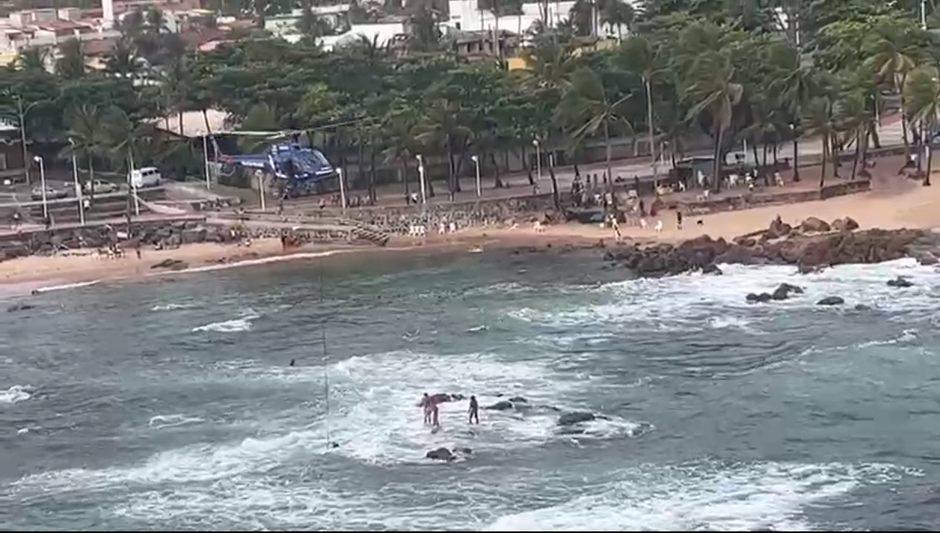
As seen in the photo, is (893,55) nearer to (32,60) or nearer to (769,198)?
(769,198)

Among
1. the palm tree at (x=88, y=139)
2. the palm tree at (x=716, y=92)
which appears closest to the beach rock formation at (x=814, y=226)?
the palm tree at (x=716, y=92)

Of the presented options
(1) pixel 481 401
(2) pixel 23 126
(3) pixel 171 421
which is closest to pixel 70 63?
(2) pixel 23 126

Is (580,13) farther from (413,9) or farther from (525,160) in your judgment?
(525,160)

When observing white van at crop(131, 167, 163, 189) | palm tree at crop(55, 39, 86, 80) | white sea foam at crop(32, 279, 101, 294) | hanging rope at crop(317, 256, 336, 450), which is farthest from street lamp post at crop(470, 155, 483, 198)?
palm tree at crop(55, 39, 86, 80)

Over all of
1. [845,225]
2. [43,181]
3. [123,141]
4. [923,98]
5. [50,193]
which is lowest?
[845,225]

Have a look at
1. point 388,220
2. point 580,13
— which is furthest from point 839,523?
point 580,13

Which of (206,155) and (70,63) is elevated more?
(70,63)

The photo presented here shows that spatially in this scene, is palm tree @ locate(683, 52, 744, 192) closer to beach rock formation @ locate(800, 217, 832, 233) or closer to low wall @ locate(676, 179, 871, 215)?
low wall @ locate(676, 179, 871, 215)
